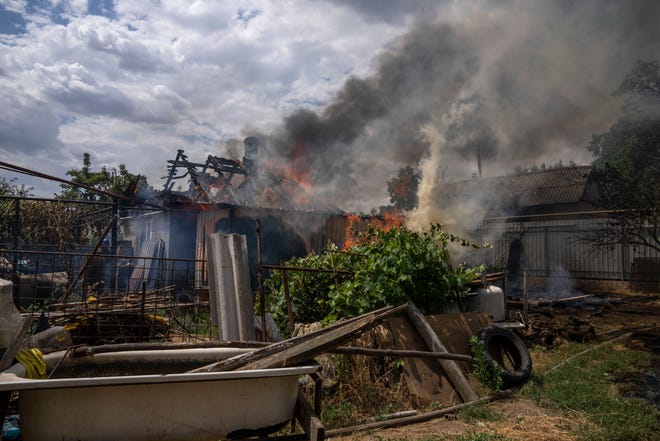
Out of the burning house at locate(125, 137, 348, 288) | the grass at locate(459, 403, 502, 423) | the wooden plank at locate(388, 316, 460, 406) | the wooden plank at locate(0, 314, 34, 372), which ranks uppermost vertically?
the burning house at locate(125, 137, 348, 288)

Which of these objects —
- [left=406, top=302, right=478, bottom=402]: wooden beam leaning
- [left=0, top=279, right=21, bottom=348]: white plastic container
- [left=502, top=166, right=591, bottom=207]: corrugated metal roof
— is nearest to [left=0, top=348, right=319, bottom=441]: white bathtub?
[left=0, top=279, right=21, bottom=348]: white plastic container

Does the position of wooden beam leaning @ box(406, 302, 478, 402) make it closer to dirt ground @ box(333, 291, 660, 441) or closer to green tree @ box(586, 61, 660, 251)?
dirt ground @ box(333, 291, 660, 441)

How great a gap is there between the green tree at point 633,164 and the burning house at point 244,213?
8.63 meters

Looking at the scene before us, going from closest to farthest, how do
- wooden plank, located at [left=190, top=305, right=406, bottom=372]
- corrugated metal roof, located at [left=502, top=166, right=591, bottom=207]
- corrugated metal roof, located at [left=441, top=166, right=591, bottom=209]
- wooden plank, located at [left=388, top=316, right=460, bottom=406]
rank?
wooden plank, located at [left=190, top=305, right=406, bottom=372] → wooden plank, located at [left=388, top=316, right=460, bottom=406] → corrugated metal roof, located at [left=441, top=166, right=591, bottom=209] → corrugated metal roof, located at [left=502, top=166, right=591, bottom=207]

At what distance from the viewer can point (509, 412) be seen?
5.03 meters

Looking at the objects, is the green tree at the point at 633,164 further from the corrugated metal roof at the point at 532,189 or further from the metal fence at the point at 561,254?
the corrugated metal roof at the point at 532,189

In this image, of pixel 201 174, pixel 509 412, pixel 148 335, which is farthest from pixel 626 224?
pixel 201 174

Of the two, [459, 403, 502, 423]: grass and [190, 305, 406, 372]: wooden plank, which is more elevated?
[190, 305, 406, 372]: wooden plank

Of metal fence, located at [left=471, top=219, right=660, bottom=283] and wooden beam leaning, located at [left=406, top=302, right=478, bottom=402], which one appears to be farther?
metal fence, located at [left=471, top=219, right=660, bottom=283]

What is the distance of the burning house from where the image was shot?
1326 cm

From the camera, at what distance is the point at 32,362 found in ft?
9.64

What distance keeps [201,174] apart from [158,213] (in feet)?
7.23

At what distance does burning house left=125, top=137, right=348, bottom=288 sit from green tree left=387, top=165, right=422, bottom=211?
253 cm

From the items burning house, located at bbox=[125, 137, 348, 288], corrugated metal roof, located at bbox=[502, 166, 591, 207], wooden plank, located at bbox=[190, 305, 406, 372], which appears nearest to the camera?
wooden plank, located at bbox=[190, 305, 406, 372]
